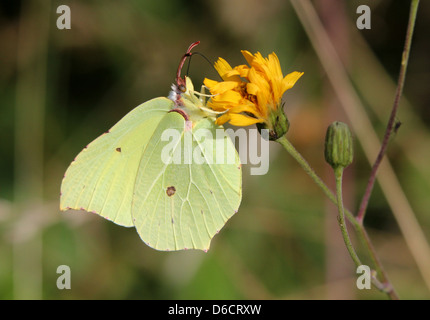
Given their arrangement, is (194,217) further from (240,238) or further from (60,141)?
(60,141)

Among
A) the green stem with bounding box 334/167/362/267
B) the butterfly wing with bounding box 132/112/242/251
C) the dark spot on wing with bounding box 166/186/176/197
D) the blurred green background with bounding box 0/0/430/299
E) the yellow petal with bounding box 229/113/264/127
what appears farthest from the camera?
the blurred green background with bounding box 0/0/430/299

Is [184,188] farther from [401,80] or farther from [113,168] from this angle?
[401,80]

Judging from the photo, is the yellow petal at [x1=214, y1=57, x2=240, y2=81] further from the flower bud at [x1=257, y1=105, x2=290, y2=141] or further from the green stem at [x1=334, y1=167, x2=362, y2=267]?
the green stem at [x1=334, y1=167, x2=362, y2=267]

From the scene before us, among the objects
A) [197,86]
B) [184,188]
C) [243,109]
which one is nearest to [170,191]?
[184,188]

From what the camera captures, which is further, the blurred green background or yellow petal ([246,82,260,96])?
the blurred green background

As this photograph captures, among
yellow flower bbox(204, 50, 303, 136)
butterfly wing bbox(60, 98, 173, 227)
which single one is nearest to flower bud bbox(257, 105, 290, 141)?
yellow flower bbox(204, 50, 303, 136)

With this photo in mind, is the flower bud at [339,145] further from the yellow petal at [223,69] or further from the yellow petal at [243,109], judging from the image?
the yellow petal at [223,69]

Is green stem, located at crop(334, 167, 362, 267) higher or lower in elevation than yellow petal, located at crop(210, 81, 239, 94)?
lower
